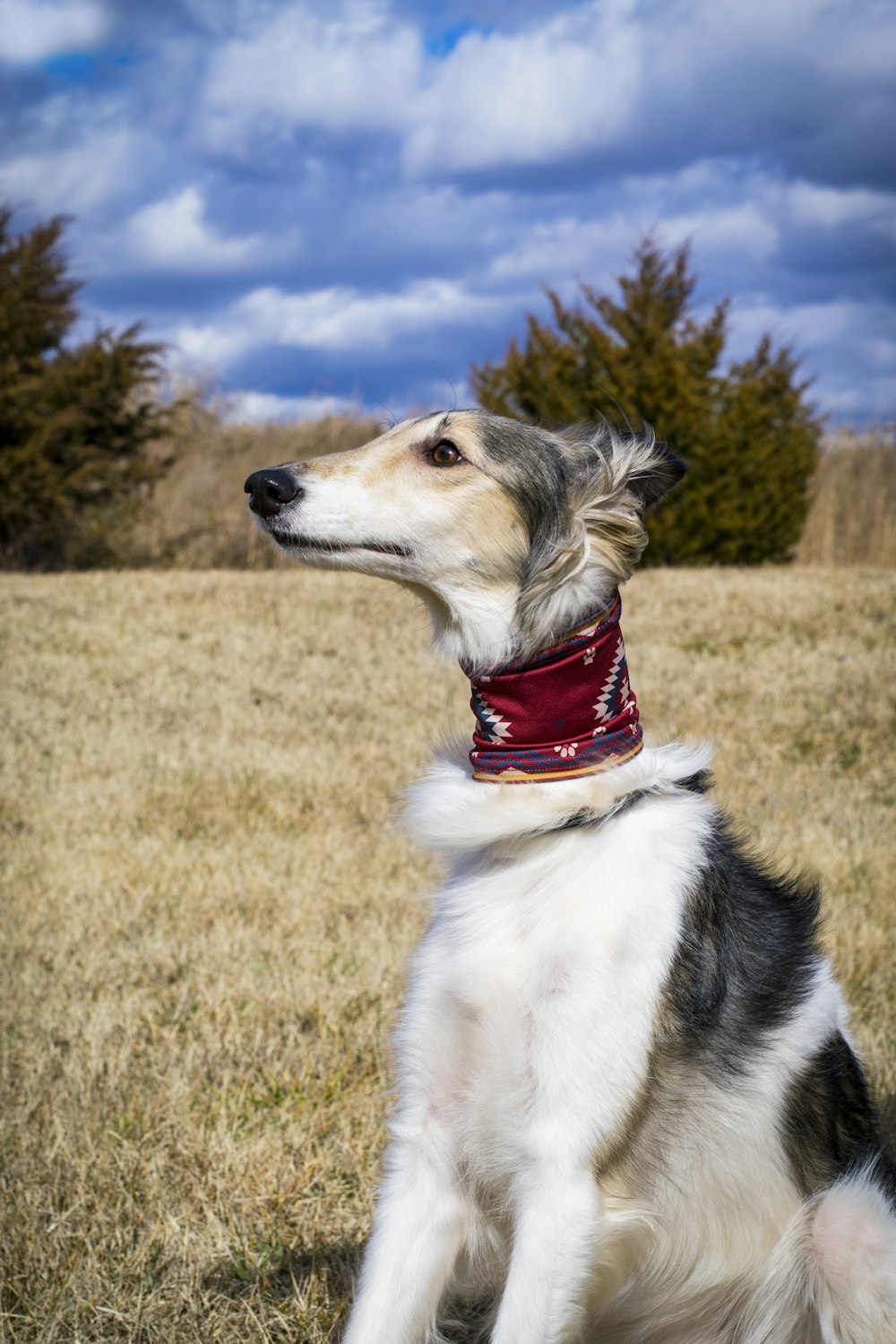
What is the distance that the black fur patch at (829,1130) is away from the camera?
2.28 metres

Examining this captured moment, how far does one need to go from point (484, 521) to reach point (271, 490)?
0.48m

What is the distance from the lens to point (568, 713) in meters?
2.44

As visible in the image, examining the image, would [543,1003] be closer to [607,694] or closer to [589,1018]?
[589,1018]

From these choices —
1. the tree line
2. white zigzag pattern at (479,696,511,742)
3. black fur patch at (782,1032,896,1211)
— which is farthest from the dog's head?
the tree line

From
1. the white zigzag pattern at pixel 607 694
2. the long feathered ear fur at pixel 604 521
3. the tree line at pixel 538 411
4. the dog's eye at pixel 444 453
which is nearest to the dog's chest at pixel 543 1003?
the white zigzag pattern at pixel 607 694

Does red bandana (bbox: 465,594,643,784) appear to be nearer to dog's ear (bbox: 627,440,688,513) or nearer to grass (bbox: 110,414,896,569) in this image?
dog's ear (bbox: 627,440,688,513)

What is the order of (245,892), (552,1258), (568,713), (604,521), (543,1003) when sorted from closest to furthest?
(552,1258) → (543,1003) → (568,713) → (604,521) → (245,892)

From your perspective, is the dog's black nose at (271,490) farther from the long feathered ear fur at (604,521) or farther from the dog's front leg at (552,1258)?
the dog's front leg at (552,1258)

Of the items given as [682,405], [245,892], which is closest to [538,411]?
[682,405]

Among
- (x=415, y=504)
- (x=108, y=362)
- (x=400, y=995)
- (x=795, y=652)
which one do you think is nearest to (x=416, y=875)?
(x=400, y=995)

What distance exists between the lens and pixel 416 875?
19.1 feet

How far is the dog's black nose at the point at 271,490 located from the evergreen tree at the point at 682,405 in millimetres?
13800

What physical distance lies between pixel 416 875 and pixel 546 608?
3.54 meters

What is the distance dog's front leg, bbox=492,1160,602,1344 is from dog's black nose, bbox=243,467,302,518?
1470mm
